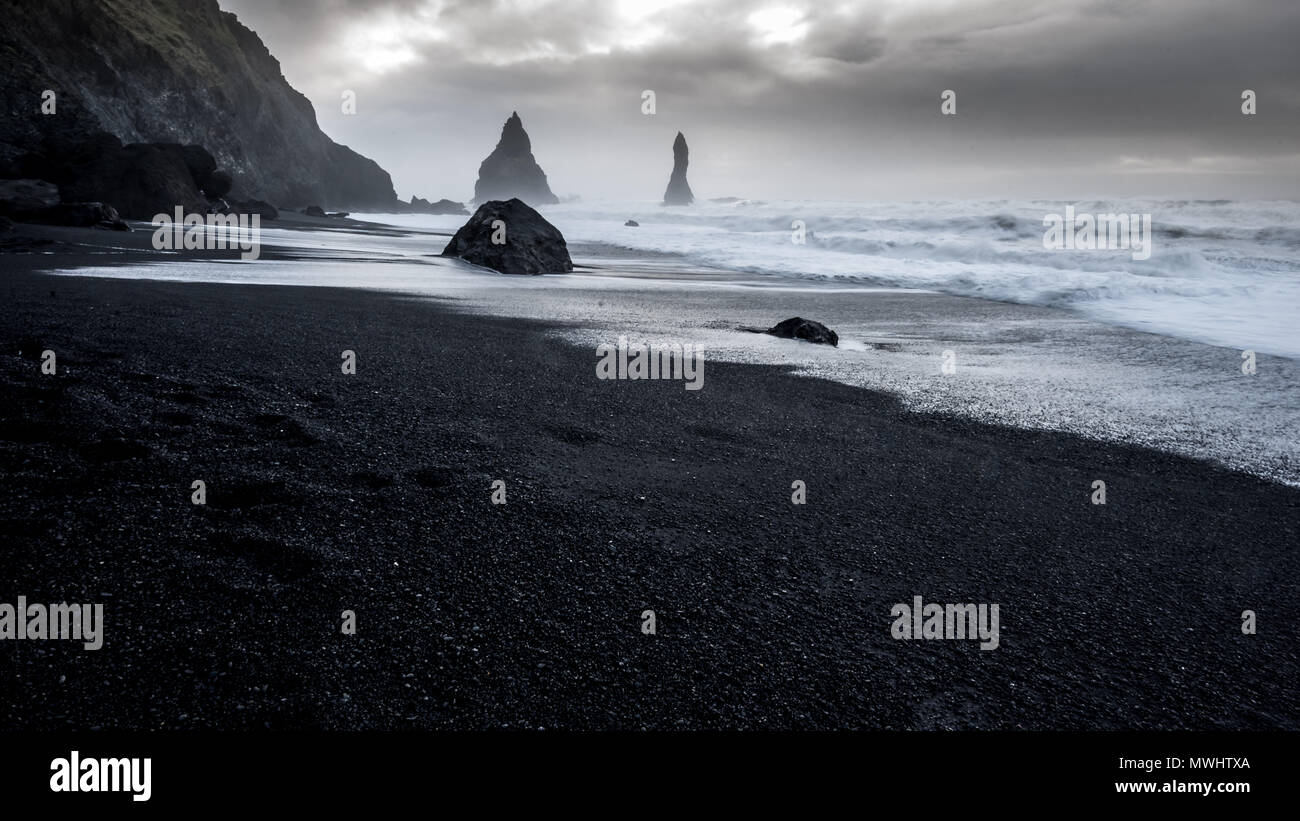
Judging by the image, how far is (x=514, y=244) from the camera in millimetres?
15156

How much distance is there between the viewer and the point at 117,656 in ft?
6.57

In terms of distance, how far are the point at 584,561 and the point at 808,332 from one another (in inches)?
242

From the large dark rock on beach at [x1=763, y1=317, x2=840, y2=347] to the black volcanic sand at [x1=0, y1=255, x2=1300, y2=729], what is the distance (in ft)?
11.0

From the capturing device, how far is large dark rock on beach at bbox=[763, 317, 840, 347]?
326 inches

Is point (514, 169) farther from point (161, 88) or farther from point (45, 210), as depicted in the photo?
point (45, 210)

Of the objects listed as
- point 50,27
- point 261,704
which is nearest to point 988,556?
point 261,704

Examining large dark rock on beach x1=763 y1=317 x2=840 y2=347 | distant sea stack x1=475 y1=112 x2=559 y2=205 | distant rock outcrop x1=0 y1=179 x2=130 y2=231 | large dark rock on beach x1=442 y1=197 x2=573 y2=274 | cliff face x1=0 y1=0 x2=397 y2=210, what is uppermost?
distant sea stack x1=475 y1=112 x2=559 y2=205

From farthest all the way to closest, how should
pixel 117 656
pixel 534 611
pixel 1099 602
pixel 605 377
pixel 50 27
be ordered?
pixel 50 27 → pixel 605 377 → pixel 1099 602 → pixel 534 611 → pixel 117 656

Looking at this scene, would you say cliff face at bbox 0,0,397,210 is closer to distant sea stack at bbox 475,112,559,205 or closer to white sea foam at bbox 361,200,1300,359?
white sea foam at bbox 361,200,1300,359

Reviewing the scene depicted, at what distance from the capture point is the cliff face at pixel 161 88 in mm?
30469

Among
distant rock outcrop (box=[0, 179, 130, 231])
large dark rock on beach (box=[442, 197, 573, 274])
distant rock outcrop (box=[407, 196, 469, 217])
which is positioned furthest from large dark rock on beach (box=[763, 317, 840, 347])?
distant rock outcrop (box=[407, 196, 469, 217])
